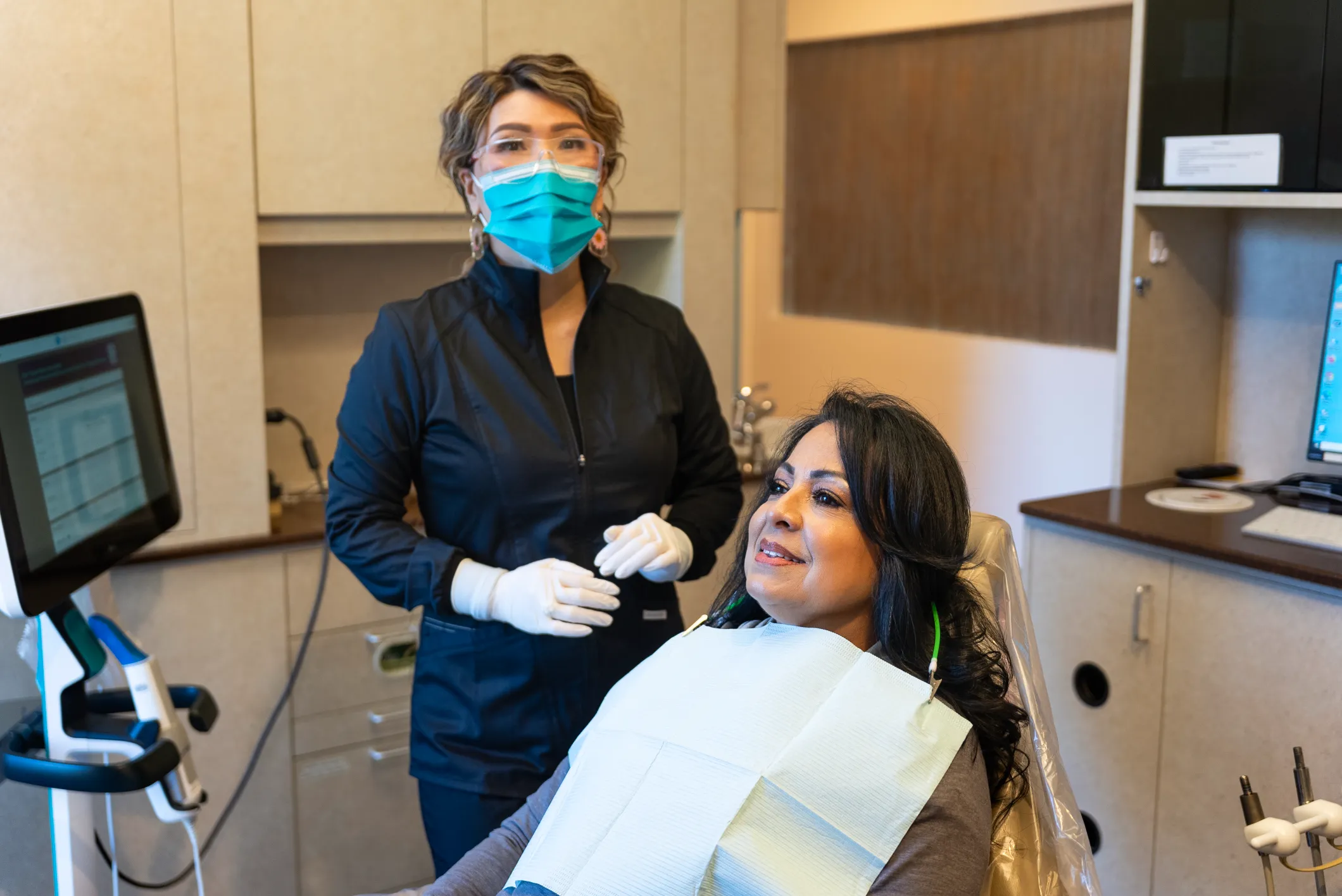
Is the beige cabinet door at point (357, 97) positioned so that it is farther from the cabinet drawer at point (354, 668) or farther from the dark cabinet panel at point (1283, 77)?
the dark cabinet panel at point (1283, 77)

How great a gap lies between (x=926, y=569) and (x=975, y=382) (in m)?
2.34

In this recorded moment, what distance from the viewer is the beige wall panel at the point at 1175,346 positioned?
98.5 inches

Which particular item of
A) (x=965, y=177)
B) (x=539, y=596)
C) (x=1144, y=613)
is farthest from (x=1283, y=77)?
(x=539, y=596)

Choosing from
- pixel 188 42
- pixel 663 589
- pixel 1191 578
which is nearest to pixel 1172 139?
pixel 1191 578

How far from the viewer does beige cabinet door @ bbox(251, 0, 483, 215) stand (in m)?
2.34

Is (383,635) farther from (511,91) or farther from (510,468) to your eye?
(511,91)

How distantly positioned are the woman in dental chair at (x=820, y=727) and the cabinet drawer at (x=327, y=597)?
1.12 m

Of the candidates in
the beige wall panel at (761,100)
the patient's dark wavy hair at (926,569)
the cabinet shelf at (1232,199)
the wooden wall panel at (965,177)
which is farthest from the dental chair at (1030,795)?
the wooden wall panel at (965,177)

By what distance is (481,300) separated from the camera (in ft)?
5.70

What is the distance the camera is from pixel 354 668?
2561 millimetres

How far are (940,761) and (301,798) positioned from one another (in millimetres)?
1666

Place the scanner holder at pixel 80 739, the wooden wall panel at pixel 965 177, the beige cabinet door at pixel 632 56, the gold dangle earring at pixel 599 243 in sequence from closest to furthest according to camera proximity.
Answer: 1. the scanner holder at pixel 80 739
2. the gold dangle earring at pixel 599 243
3. the beige cabinet door at pixel 632 56
4. the wooden wall panel at pixel 965 177

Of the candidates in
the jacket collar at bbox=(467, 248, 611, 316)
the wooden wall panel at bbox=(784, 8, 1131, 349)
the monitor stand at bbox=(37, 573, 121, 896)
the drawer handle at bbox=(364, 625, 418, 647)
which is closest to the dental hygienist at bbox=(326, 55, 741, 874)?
the jacket collar at bbox=(467, 248, 611, 316)

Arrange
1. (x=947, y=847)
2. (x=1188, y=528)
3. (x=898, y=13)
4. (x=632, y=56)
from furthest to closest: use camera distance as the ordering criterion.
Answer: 1. (x=898, y=13)
2. (x=632, y=56)
3. (x=1188, y=528)
4. (x=947, y=847)
